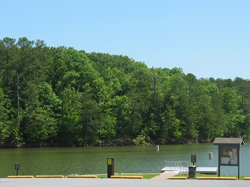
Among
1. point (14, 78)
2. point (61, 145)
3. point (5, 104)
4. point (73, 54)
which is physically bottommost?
point (61, 145)

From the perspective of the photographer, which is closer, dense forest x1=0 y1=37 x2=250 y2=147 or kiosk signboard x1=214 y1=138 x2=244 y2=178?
kiosk signboard x1=214 y1=138 x2=244 y2=178

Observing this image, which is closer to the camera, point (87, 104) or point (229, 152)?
point (229, 152)

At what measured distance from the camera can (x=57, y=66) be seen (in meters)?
96.3

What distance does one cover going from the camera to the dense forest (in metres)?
84.4

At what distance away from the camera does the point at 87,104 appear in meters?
84.8

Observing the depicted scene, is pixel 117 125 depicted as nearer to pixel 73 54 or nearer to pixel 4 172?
pixel 73 54

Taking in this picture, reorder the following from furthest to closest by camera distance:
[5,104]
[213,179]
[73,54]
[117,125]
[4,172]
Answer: [73,54], [117,125], [5,104], [4,172], [213,179]

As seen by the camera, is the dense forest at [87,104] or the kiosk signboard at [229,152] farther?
the dense forest at [87,104]

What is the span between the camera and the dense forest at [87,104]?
277 feet

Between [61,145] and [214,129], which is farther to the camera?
[214,129]

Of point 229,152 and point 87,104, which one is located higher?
point 87,104

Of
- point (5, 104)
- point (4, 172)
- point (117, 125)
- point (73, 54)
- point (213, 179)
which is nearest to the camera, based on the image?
point (213, 179)
